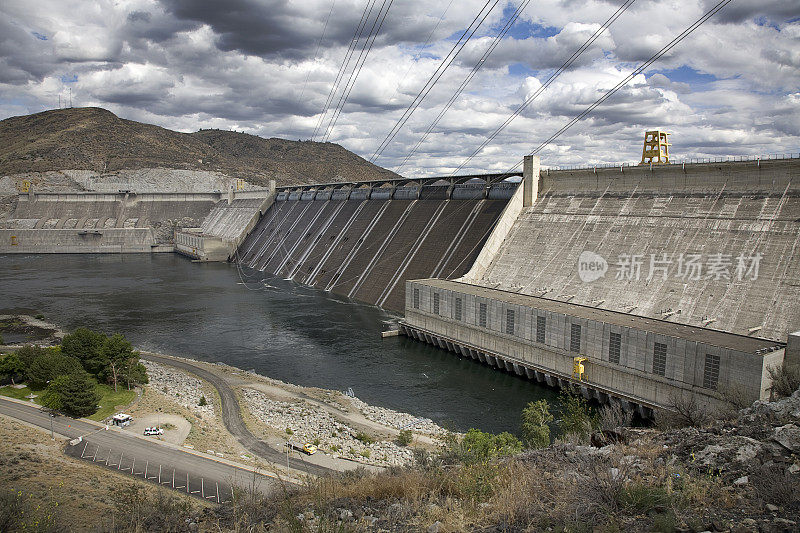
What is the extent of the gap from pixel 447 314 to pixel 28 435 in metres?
19.8

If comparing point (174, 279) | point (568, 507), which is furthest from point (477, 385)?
point (174, 279)

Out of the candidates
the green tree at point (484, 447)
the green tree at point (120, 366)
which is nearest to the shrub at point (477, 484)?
the green tree at point (484, 447)

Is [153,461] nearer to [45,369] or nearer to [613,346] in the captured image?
[45,369]

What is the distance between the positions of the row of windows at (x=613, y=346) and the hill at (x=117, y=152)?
307 feet

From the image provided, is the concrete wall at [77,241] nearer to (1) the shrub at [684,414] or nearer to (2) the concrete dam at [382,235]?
(2) the concrete dam at [382,235]

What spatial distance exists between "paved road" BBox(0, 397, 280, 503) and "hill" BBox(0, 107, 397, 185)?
9324 centimetres

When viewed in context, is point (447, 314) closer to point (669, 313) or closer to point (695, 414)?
point (669, 313)

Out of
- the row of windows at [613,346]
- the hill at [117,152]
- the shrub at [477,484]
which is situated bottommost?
the row of windows at [613,346]

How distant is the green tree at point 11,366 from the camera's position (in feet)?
69.1

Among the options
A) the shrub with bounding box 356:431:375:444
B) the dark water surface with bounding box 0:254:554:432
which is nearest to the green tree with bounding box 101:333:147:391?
the dark water surface with bounding box 0:254:554:432

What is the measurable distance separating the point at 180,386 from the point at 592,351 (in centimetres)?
1723

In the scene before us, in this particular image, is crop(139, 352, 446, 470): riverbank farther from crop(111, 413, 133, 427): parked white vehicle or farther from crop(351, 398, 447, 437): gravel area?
crop(111, 413, 133, 427): parked white vehicle

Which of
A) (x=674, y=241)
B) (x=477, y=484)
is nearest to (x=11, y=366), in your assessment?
(x=477, y=484)

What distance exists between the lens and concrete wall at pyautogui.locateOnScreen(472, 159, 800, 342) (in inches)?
890
